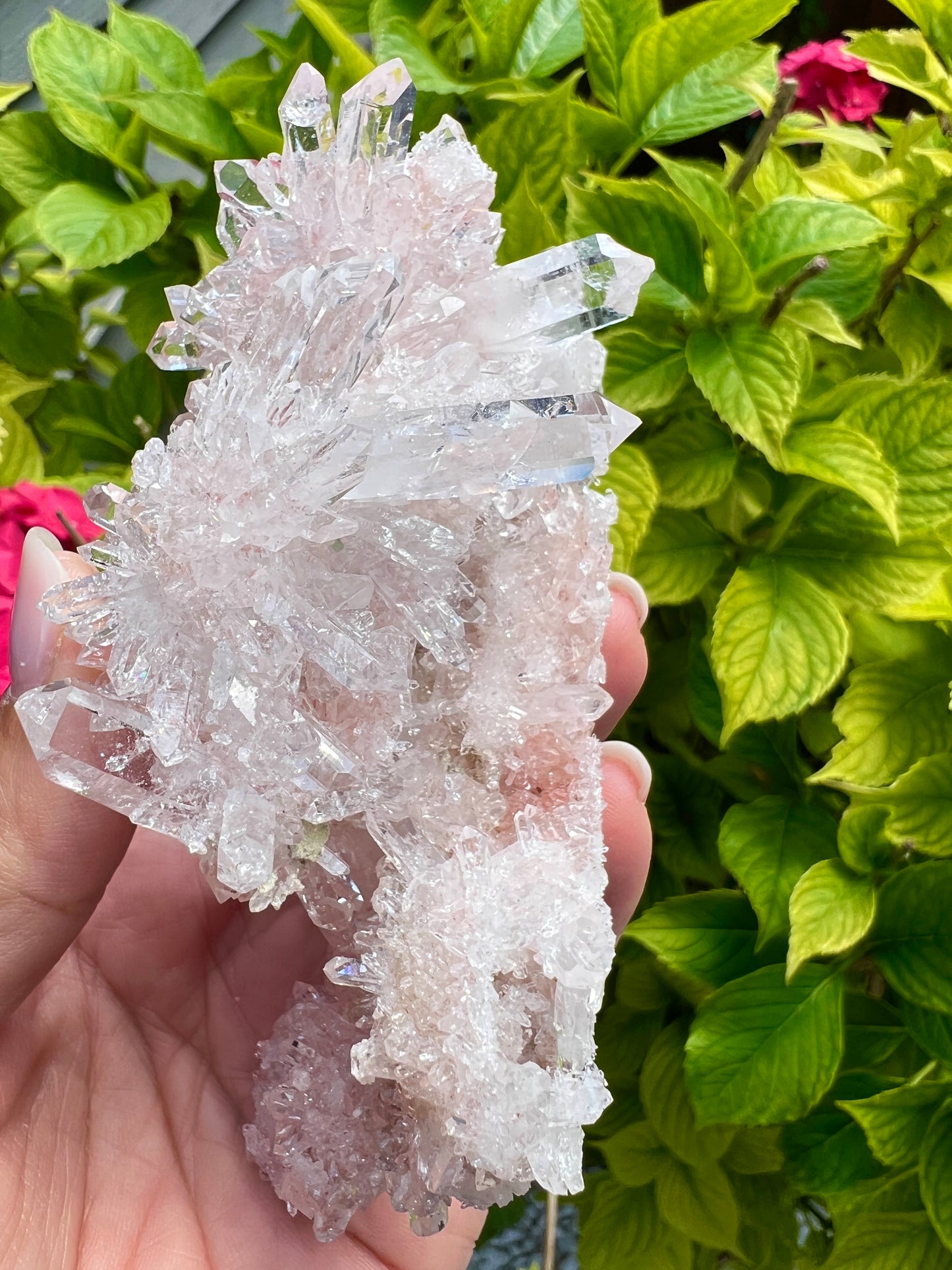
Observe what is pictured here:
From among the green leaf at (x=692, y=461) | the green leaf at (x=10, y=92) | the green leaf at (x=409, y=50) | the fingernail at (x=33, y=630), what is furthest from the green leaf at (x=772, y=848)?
the green leaf at (x=10, y=92)

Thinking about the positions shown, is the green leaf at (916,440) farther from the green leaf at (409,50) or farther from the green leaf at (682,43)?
the green leaf at (409,50)

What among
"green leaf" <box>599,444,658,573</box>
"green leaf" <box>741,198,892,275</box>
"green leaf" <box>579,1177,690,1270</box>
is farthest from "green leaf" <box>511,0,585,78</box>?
"green leaf" <box>579,1177,690,1270</box>

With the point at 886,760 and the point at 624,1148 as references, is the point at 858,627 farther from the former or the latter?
the point at 624,1148

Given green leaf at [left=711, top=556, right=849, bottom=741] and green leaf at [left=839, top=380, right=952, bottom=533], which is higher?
green leaf at [left=839, top=380, right=952, bottom=533]

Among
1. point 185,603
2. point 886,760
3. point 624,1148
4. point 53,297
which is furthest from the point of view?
point 53,297

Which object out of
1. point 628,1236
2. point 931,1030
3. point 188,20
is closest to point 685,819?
point 931,1030

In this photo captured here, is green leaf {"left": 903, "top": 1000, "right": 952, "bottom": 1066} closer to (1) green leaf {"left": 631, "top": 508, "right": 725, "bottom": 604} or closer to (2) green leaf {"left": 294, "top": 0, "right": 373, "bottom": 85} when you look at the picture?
(1) green leaf {"left": 631, "top": 508, "right": 725, "bottom": 604}

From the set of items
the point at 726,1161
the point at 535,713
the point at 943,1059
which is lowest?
the point at 726,1161

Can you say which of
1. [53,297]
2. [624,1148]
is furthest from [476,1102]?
[53,297]
